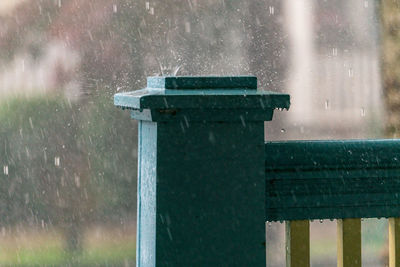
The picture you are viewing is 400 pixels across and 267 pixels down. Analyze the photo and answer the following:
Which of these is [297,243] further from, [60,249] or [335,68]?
[335,68]

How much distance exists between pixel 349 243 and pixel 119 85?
2158cm

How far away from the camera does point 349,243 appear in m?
1.61

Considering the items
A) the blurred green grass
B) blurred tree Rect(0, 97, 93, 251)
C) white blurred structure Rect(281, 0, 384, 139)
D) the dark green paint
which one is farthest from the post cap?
white blurred structure Rect(281, 0, 384, 139)

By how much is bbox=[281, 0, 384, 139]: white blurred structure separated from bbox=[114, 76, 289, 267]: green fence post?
18.2 m

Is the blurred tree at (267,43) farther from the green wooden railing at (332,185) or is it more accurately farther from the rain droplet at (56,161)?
the green wooden railing at (332,185)

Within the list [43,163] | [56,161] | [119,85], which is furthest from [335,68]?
[43,163]

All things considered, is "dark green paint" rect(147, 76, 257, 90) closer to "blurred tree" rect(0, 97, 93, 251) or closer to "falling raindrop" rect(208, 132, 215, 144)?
"falling raindrop" rect(208, 132, 215, 144)

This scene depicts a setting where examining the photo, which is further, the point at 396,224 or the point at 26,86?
the point at 26,86

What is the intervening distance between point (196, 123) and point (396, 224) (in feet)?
1.65

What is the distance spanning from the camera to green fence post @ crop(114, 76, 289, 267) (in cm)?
149

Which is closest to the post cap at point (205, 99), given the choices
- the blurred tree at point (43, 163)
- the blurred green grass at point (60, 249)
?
the blurred green grass at point (60, 249)

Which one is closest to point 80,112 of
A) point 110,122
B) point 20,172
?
point 110,122

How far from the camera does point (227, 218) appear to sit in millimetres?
1545

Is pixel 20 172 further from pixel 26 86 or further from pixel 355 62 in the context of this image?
pixel 355 62
